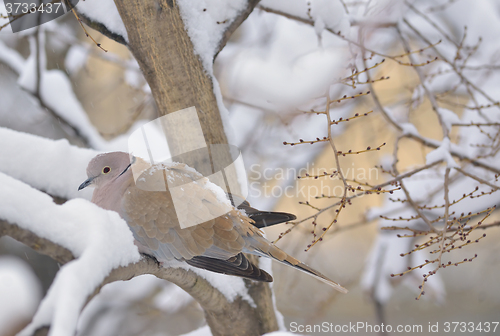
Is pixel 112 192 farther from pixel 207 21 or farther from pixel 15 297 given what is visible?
pixel 15 297

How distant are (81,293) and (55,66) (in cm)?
471

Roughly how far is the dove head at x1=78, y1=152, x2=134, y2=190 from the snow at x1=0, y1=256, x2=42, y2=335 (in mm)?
654

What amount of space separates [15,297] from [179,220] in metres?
1.45

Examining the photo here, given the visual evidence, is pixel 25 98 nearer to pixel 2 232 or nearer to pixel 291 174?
pixel 291 174

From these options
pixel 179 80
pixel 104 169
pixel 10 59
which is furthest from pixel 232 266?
pixel 10 59

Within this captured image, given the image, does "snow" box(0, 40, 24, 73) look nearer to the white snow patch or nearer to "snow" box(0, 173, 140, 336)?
"snow" box(0, 173, 140, 336)

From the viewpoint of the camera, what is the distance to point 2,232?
972 mm

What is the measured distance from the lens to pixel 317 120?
13.3ft

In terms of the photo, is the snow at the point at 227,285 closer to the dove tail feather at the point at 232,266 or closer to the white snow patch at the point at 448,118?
the dove tail feather at the point at 232,266

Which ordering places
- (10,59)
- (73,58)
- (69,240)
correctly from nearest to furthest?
(69,240), (10,59), (73,58)

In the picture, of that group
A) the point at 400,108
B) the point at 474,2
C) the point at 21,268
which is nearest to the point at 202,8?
the point at 474,2

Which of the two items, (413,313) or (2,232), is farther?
(413,313)

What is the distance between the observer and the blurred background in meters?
2.68

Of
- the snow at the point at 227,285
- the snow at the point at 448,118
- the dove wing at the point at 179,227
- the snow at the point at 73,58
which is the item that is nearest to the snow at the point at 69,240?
the dove wing at the point at 179,227
